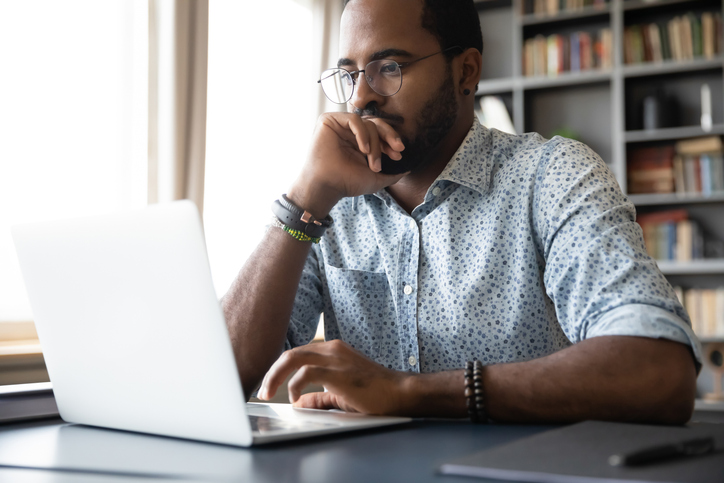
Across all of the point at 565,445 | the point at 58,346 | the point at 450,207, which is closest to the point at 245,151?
the point at 450,207

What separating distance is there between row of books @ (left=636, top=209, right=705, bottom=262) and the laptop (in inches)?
123

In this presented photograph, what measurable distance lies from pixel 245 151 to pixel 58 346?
205 cm

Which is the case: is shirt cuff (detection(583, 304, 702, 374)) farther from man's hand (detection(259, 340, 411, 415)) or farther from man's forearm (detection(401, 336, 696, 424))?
man's hand (detection(259, 340, 411, 415))

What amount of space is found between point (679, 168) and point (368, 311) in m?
2.77

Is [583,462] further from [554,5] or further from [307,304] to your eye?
[554,5]

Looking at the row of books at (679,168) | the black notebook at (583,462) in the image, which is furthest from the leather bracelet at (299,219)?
the row of books at (679,168)

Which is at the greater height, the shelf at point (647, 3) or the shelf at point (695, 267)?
the shelf at point (647, 3)

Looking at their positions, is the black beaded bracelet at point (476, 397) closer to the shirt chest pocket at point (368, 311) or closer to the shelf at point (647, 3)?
the shirt chest pocket at point (368, 311)

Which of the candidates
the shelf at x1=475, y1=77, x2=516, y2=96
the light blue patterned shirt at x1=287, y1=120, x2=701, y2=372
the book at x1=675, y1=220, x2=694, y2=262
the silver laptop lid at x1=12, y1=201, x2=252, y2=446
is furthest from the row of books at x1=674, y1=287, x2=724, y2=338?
the silver laptop lid at x1=12, y1=201, x2=252, y2=446

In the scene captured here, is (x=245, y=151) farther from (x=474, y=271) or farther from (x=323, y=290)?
(x=474, y=271)

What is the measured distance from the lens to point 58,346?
82cm

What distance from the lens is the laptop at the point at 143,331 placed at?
0.62 metres

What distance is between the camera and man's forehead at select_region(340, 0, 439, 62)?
4.41ft

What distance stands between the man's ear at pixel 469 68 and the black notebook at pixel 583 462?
99 cm
